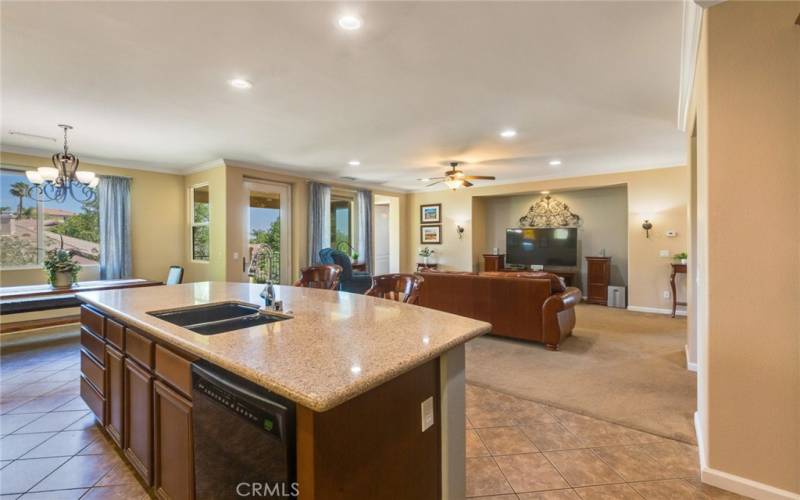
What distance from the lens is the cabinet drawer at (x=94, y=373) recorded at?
2.28 m

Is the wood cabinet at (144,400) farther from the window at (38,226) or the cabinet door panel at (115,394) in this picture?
the window at (38,226)

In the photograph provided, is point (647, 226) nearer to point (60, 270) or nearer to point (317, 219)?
point (317, 219)

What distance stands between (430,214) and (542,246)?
275cm

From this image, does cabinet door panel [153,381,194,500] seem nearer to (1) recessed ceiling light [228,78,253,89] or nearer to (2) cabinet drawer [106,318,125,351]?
(2) cabinet drawer [106,318,125,351]

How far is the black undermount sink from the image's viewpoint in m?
1.89

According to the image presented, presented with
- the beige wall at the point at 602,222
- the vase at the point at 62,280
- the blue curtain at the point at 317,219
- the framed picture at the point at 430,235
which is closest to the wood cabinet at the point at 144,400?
the vase at the point at 62,280

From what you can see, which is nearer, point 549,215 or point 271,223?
point 271,223

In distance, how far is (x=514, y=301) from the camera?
4371 mm

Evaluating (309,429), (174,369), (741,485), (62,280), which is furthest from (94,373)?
(741,485)

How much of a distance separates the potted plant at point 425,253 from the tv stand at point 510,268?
133 cm

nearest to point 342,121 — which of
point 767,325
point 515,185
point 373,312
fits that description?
point 373,312

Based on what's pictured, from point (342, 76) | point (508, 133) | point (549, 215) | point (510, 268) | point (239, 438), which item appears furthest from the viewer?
point (510, 268)

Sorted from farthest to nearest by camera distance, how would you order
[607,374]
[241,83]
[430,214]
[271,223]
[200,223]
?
1. [430,214]
2. [271,223]
3. [200,223]
4. [607,374]
5. [241,83]

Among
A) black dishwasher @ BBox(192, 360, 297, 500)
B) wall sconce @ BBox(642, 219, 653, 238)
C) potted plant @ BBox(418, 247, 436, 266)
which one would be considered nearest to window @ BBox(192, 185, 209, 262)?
potted plant @ BBox(418, 247, 436, 266)
